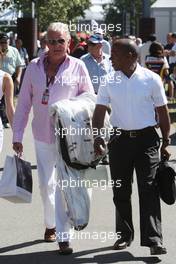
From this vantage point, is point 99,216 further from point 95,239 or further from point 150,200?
point 150,200

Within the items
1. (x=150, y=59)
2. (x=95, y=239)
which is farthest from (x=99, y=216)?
(x=150, y=59)

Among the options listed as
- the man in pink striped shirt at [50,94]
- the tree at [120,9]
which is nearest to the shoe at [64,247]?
the man in pink striped shirt at [50,94]

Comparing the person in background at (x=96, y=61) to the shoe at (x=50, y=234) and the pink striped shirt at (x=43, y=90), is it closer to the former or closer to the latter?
the shoe at (x=50, y=234)

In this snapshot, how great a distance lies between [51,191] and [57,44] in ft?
4.20

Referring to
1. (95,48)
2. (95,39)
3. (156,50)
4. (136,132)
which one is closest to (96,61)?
(95,48)

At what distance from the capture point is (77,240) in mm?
6797

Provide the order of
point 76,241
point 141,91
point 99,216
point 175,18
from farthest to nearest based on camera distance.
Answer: point 175,18
point 99,216
point 76,241
point 141,91

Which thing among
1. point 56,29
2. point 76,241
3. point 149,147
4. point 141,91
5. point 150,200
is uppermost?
point 56,29

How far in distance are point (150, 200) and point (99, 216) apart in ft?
5.67

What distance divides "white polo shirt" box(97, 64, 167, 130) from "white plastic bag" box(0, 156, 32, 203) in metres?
0.92

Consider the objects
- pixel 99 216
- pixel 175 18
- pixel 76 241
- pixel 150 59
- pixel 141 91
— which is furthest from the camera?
pixel 175 18

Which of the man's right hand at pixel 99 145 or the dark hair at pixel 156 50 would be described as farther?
the dark hair at pixel 156 50

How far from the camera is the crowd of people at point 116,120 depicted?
6039mm

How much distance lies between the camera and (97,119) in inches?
238
